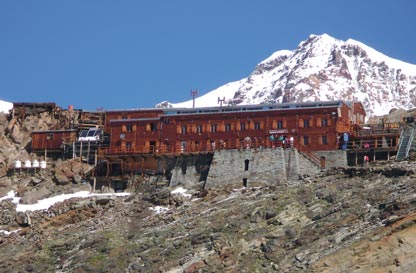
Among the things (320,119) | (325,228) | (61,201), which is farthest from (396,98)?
(325,228)

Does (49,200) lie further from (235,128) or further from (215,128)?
(235,128)

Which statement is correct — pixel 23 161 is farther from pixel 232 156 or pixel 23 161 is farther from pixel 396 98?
pixel 396 98

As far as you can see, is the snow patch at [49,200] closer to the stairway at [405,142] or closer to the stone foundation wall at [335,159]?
the stone foundation wall at [335,159]

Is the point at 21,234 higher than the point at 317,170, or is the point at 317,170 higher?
the point at 317,170

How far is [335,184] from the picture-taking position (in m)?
79.2

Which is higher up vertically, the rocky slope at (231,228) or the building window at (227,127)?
the building window at (227,127)

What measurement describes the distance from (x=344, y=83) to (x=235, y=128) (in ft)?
301

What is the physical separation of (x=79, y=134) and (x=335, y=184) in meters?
38.8

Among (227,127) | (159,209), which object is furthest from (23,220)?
(227,127)

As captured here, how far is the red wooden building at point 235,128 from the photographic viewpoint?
310ft

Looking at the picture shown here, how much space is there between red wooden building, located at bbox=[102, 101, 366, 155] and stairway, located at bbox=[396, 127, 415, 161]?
6.30 metres

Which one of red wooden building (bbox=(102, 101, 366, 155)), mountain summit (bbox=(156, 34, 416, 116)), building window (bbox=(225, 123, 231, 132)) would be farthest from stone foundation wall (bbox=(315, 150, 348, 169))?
mountain summit (bbox=(156, 34, 416, 116))

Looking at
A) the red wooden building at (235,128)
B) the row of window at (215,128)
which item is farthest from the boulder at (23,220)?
the row of window at (215,128)

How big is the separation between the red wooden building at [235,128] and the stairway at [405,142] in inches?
248
